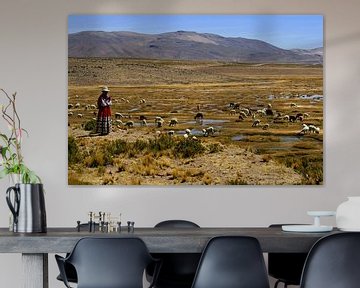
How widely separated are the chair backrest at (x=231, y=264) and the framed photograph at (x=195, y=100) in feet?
7.57

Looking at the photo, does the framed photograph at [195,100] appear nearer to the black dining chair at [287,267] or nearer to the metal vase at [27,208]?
the black dining chair at [287,267]

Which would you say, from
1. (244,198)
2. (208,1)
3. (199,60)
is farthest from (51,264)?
(208,1)

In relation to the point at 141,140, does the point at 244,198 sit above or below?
below

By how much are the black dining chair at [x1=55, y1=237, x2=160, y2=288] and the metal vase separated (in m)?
0.31

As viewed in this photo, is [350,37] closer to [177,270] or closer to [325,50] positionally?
[325,50]

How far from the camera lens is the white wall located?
251 inches

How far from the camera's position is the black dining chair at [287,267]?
5219 mm

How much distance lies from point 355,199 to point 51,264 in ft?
9.18

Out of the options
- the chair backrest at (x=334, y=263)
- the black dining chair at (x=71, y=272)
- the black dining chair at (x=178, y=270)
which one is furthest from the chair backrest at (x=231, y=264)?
the black dining chair at (x=178, y=270)

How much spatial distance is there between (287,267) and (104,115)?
79.9 inches

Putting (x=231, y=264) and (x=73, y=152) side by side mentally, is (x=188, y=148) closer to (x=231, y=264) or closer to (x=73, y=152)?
(x=73, y=152)

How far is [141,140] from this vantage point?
648 cm

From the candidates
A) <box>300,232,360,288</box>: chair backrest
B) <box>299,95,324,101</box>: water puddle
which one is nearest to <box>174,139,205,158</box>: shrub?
<box>299,95,324,101</box>: water puddle

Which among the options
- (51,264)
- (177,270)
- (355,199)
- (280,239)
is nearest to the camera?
(280,239)
